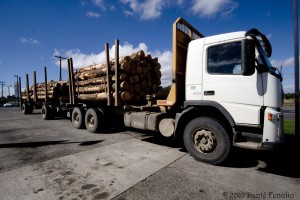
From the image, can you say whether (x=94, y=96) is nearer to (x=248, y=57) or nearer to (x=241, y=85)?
(x=241, y=85)

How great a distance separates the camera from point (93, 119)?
8.30 meters

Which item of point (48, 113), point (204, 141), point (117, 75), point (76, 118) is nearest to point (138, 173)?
point (204, 141)

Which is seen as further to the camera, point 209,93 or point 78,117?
point 78,117

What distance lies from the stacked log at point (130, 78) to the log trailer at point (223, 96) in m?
1.80

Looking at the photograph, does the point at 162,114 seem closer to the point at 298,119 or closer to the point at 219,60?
the point at 219,60

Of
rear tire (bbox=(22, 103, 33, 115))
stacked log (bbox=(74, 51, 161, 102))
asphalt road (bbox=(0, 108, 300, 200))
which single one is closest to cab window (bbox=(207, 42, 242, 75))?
asphalt road (bbox=(0, 108, 300, 200))

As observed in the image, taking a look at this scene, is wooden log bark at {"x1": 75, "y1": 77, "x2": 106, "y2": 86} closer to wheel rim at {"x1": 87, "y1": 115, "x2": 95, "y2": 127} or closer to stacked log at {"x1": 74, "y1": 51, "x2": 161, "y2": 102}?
stacked log at {"x1": 74, "y1": 51, "x2": 161, "y2": 102}

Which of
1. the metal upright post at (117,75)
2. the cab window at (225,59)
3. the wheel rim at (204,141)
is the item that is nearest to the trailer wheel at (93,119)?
the metal upright post at (117,75)

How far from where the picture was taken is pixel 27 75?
52.5 ft

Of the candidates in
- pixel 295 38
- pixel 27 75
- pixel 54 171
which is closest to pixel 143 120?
pixel 54 171

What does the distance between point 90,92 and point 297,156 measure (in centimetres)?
755

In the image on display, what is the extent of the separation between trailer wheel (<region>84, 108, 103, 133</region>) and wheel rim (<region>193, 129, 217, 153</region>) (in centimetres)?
447

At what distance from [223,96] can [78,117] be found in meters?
6.79

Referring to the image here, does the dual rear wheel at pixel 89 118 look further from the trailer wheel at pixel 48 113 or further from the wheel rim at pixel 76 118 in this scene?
the trailer wheel at pixel 48 113
